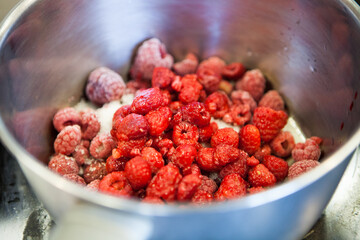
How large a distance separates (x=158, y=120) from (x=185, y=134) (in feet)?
0.28

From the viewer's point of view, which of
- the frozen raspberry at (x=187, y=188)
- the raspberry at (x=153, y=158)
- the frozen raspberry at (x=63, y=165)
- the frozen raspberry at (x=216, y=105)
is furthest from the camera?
the frozen raspberry at (x=216, y=105)

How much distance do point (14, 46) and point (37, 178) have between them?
1.35 feet

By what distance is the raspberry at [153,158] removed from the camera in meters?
0.88

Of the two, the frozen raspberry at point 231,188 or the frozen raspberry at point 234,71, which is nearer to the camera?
the frozen raspberry at point 231,188

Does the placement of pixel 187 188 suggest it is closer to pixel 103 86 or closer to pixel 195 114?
pixel 195 114

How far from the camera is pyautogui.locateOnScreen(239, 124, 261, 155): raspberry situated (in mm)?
1015

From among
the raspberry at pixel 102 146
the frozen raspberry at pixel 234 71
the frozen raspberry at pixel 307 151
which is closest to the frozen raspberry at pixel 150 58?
the frozen raspberry at pixel 234 71

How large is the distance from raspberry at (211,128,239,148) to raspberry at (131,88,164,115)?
0.60ft

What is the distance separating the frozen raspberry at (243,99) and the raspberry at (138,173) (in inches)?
18.6

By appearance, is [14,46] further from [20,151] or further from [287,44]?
[287,44]

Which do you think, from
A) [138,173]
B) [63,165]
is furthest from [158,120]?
[63,165]

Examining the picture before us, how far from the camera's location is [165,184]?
78 centimetres

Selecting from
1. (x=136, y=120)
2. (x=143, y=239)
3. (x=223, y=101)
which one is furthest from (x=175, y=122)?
(x=143, y=239)

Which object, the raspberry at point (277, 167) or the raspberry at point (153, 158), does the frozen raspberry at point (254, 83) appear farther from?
the raspberry at point (153, 158)
